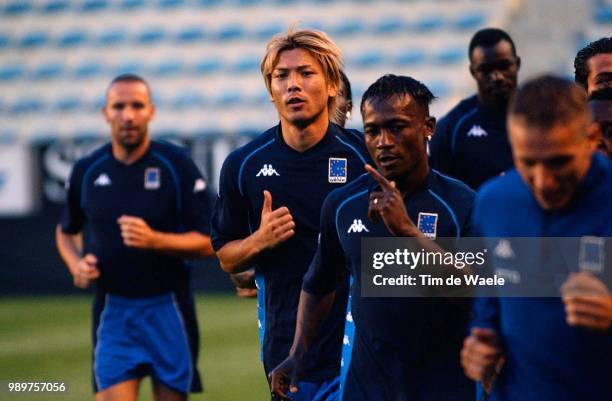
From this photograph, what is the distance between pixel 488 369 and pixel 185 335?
381 cm

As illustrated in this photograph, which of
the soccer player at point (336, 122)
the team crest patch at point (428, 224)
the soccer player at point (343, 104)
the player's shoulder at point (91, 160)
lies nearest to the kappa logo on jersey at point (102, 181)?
the player's shoulder at point (91, 160)

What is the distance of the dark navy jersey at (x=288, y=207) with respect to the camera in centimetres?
505

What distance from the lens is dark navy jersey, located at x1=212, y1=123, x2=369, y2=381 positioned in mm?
5055

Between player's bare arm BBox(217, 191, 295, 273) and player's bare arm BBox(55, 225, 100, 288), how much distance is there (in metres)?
1.87

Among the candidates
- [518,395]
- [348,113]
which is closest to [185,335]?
[348,113]

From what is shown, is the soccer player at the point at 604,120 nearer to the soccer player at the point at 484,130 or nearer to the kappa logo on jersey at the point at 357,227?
the kappa logo on jersey at the point at 357,227

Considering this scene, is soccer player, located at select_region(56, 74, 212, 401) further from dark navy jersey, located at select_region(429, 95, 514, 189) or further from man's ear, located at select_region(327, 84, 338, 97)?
man's ear, located at select_region(327, 84, 338, 97)

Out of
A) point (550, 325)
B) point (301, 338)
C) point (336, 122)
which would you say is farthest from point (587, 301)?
point (336, 122)

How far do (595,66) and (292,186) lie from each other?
136cm

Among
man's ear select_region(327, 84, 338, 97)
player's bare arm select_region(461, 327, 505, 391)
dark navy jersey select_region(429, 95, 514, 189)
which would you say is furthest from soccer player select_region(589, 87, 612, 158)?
dark navy jersey select_region(429, 95, 514, 189)

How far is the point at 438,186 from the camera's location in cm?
418

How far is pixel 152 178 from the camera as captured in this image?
22.8 ft

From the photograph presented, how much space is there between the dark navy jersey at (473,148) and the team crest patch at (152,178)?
63.7 inches

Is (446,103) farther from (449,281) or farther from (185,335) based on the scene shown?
(449,281)
